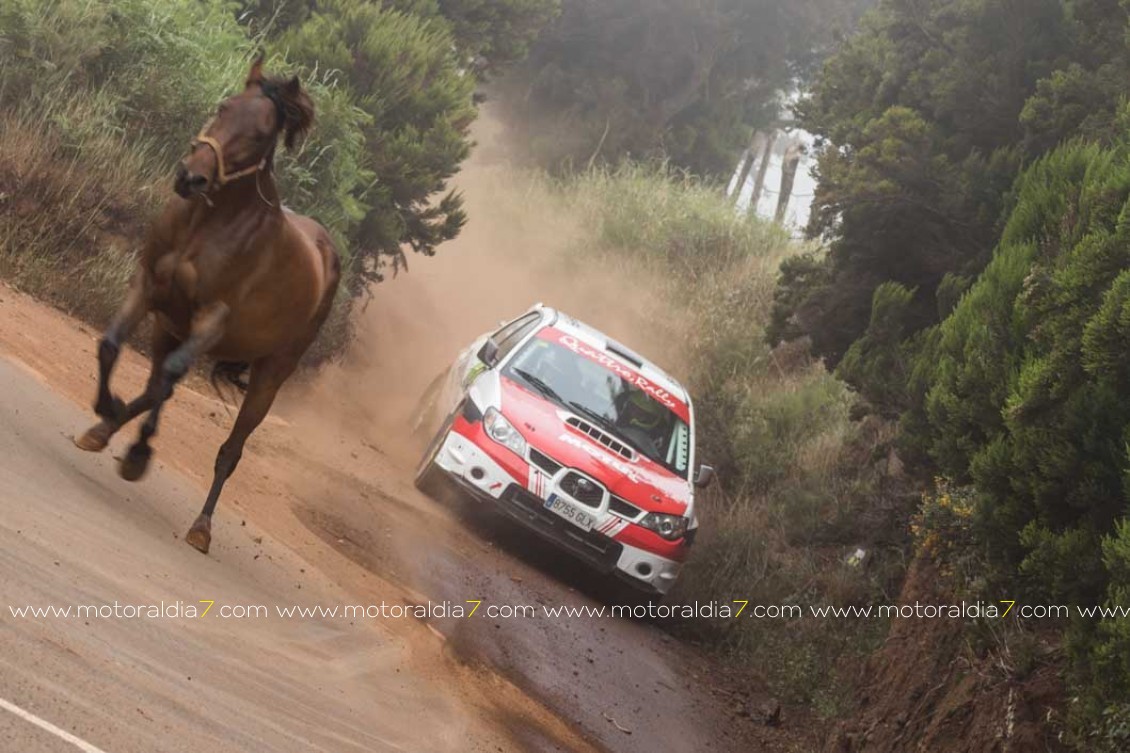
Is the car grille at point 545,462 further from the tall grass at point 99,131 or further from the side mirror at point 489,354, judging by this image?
the tall grass at point 99,131

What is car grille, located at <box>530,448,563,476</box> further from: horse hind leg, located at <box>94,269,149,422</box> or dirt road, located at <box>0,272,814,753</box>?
horse hind leg, located at <box>94,269,149,422</box>

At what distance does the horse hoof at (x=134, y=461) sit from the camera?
29.3 feet

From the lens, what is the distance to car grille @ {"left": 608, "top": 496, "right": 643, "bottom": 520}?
13.7 metres

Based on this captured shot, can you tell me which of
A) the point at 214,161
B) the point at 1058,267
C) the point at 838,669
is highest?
the point at 1058,267

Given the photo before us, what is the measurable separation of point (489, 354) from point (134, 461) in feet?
19.7

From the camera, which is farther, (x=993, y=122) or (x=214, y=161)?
(x=993, y=122)

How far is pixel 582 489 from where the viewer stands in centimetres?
1362

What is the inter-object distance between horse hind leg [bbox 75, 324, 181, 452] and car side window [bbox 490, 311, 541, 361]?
19.5 ft

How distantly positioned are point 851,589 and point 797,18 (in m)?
31.2

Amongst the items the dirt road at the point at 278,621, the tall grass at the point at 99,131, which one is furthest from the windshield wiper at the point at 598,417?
the tall grass at the point at 99,131

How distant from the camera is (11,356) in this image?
1049 cm

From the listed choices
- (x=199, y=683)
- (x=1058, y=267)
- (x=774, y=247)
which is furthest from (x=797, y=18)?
(x=199, y=683)

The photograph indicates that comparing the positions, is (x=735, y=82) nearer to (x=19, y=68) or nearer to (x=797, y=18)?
(x=797, y=18)

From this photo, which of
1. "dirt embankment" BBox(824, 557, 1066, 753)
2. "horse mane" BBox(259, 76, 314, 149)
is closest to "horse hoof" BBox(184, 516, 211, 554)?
"horse mane" BBox(259, 76, 314, 149)
